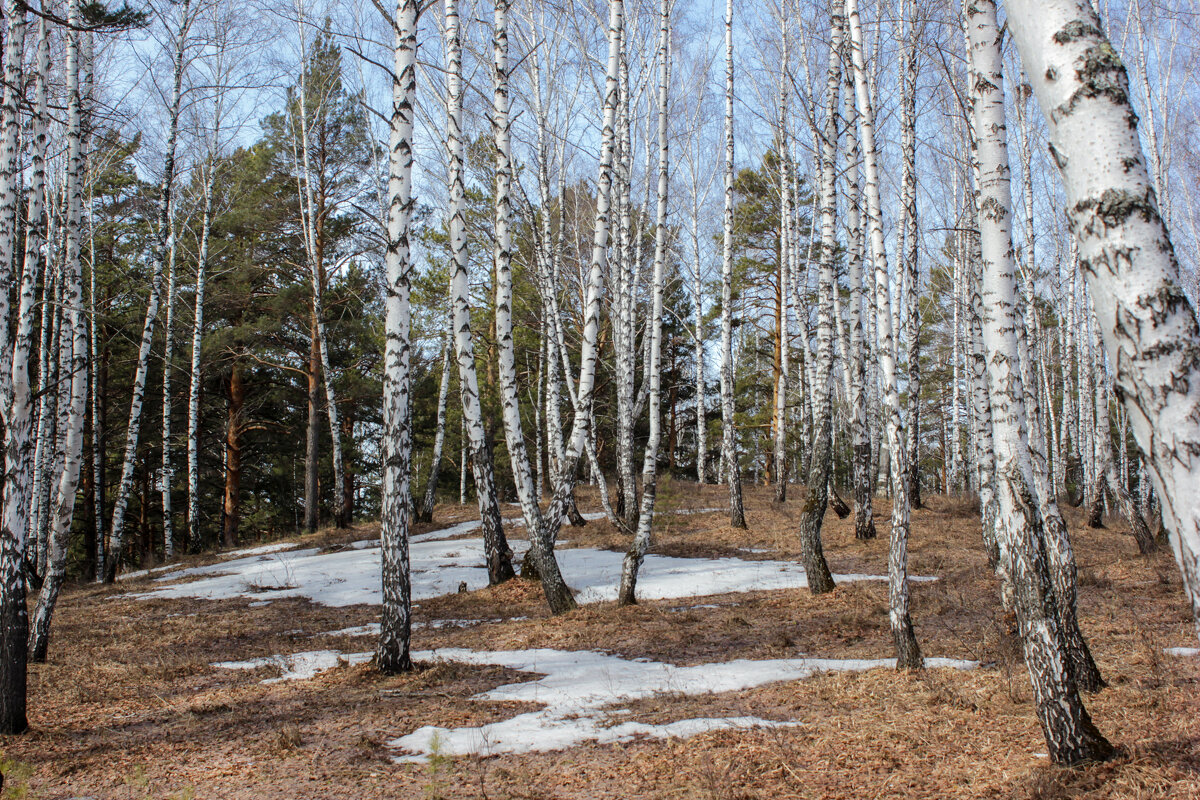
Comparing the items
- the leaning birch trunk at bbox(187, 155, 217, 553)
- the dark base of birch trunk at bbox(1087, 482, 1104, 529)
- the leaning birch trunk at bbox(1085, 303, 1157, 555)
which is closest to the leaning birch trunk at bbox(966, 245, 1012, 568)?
the leaning birch trunk at bbox(1085, 303, 1157, 555)

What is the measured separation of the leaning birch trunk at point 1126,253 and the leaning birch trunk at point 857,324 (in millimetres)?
5335

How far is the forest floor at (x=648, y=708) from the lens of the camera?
352 cm

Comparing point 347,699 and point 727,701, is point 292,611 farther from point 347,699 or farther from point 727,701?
point 727,701

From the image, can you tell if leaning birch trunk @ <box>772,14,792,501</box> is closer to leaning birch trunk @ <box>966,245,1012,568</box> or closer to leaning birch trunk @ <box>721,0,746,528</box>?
leaning birch trunk @ <box>721,0,746,528</box>

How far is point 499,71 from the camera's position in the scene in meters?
8.19

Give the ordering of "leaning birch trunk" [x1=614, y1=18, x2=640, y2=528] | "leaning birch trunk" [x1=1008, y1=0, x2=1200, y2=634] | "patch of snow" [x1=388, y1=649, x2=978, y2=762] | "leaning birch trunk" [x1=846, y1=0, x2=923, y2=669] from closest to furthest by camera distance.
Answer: "leaning birch trunk" [x1=1008, y1=0, x2=1200, y2=634], "patch of snow" [x1=388, y1=649, x2=978, y2=762], "leaning birch trunk" [x1=846, y1=0, x2=923, y2=669], "leaning birch trunk" [x1=614, y1=18, x2=640, y2=528]

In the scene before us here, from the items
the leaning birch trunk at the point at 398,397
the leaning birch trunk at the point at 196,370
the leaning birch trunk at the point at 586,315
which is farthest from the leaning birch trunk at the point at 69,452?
the leaning birch trunk at the point at 196,370

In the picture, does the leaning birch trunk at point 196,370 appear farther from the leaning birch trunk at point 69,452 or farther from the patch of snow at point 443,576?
the leaning birch trunk at point 69,452

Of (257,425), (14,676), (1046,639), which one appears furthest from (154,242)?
(1046,639)

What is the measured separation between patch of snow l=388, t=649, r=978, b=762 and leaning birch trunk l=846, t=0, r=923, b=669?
1.44 feet

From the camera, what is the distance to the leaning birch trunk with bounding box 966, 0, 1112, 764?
3.34m

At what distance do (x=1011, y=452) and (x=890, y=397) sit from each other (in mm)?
2663

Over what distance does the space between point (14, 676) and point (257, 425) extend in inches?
621

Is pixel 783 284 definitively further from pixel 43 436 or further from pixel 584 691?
pixel 43 436
